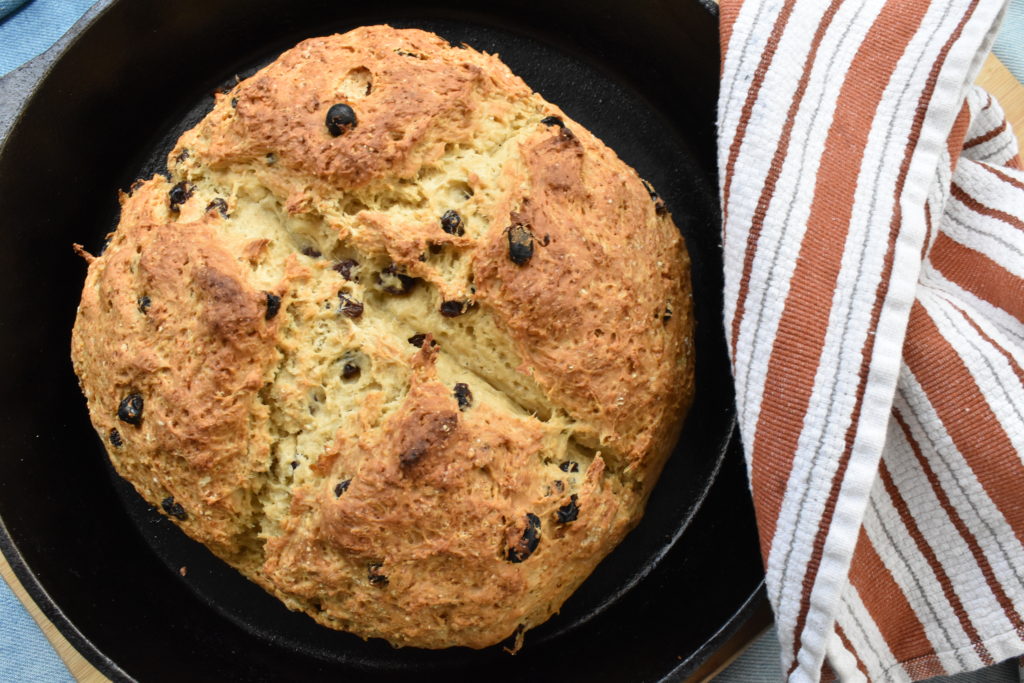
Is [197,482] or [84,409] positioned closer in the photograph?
[197,482]

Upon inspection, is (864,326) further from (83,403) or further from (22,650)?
(22,650)

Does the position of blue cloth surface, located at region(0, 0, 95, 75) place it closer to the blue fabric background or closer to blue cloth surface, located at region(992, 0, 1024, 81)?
the blue fabric background

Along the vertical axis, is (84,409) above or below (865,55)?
below

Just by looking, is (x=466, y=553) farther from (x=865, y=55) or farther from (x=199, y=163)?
(x=865, y=55)

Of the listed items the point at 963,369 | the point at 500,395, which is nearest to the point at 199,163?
the point at 500,395

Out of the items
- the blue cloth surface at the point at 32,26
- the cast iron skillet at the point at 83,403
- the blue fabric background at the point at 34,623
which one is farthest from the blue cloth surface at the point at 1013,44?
the blue cloth surface at the point at 32,26

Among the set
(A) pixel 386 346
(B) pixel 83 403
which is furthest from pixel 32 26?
(A) pixel 386 346
